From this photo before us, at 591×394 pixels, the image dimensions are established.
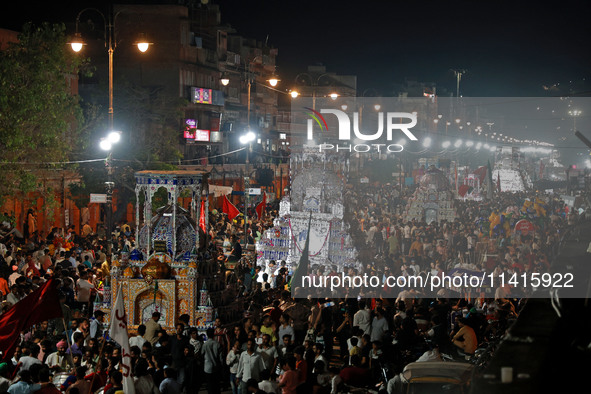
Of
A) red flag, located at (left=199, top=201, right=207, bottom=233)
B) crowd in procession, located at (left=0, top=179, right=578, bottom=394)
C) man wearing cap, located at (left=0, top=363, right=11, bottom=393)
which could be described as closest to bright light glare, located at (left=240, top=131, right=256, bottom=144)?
crowd in procession, located at (left=0, top=179, right=578, bottom=394)

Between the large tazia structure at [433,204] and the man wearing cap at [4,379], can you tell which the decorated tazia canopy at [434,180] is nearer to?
the large tazia structure at [433,204]

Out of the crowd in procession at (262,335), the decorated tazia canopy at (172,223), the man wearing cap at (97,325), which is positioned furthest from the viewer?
the decorated tazia canopy at (172,223)

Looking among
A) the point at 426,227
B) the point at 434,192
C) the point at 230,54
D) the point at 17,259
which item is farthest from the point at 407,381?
the point at 230,54

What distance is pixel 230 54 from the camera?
72250 millimetres

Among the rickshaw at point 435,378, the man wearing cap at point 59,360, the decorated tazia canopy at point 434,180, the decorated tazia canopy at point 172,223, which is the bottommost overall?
the man wearing cap at point 59,360

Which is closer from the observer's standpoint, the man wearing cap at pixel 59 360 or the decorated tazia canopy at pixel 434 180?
the man wearing cap at pixel 59 360

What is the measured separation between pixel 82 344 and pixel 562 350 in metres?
8.17

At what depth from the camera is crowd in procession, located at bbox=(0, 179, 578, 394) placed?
11.0 metres

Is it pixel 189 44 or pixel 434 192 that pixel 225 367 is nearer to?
pixel 434 192

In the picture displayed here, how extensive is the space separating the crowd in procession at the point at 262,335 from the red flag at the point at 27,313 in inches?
7.8

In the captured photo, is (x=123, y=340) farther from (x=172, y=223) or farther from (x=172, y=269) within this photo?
(x=172, y=223)

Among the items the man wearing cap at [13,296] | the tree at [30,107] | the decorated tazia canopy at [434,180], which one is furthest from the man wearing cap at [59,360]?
the decorated tazia canopy at [434,180]

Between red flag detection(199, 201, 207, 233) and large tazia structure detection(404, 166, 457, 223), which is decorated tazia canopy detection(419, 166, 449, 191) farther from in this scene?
red flag detection(199, 201, 207, 233)

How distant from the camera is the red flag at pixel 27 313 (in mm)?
11719
